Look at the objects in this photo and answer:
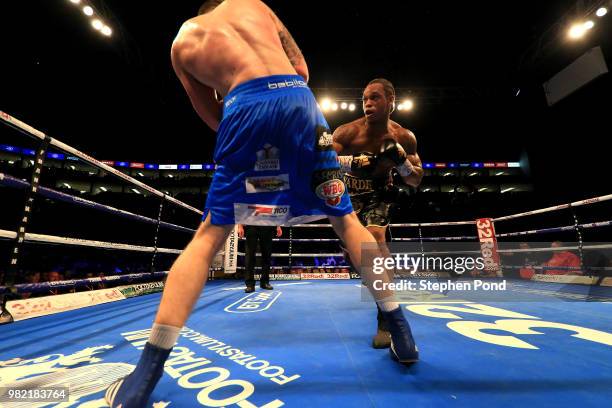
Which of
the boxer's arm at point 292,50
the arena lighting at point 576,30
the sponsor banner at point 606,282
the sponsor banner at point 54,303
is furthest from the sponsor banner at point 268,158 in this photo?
the arena lighting at point 576,30

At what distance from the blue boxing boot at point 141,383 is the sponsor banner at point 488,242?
19.7 feet

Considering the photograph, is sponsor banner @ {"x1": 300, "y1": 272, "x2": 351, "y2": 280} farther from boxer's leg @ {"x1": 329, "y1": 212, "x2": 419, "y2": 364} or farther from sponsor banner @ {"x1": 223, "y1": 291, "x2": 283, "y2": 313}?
boxer's leg @ {"x1": 329, "y1": 212, "x2": 419, "y2": 364}

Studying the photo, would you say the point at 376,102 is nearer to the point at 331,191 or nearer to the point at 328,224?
the point at 331,191

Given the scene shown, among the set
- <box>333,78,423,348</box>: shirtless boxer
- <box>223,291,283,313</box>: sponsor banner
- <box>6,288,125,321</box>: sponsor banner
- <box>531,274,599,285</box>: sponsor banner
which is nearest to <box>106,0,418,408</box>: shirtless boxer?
<box>333,78,423,348</box>: shirtless boxer

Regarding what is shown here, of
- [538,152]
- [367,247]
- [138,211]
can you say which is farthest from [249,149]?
[538,152]

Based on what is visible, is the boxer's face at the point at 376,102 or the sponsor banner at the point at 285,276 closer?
the boxer's face at the point at 376,102

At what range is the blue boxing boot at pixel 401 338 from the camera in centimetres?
104

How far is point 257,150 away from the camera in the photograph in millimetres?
955

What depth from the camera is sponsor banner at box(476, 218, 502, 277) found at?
549 centimetres

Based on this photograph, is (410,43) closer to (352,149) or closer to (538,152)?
(352,149)

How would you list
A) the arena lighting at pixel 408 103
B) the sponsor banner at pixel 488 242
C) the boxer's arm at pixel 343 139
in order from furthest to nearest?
the arena lighting at pixel 408 103
the sponsor banner at pixel 488 242
the boxer's arm at pixel 343 139

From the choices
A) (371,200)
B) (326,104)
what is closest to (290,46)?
(371,200)

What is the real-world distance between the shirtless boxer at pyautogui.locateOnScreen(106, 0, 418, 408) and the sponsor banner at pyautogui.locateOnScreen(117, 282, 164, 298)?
8.74ft

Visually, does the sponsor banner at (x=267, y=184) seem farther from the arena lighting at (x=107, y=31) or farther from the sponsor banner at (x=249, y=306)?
the arena lighting at (x=107, y=31)
